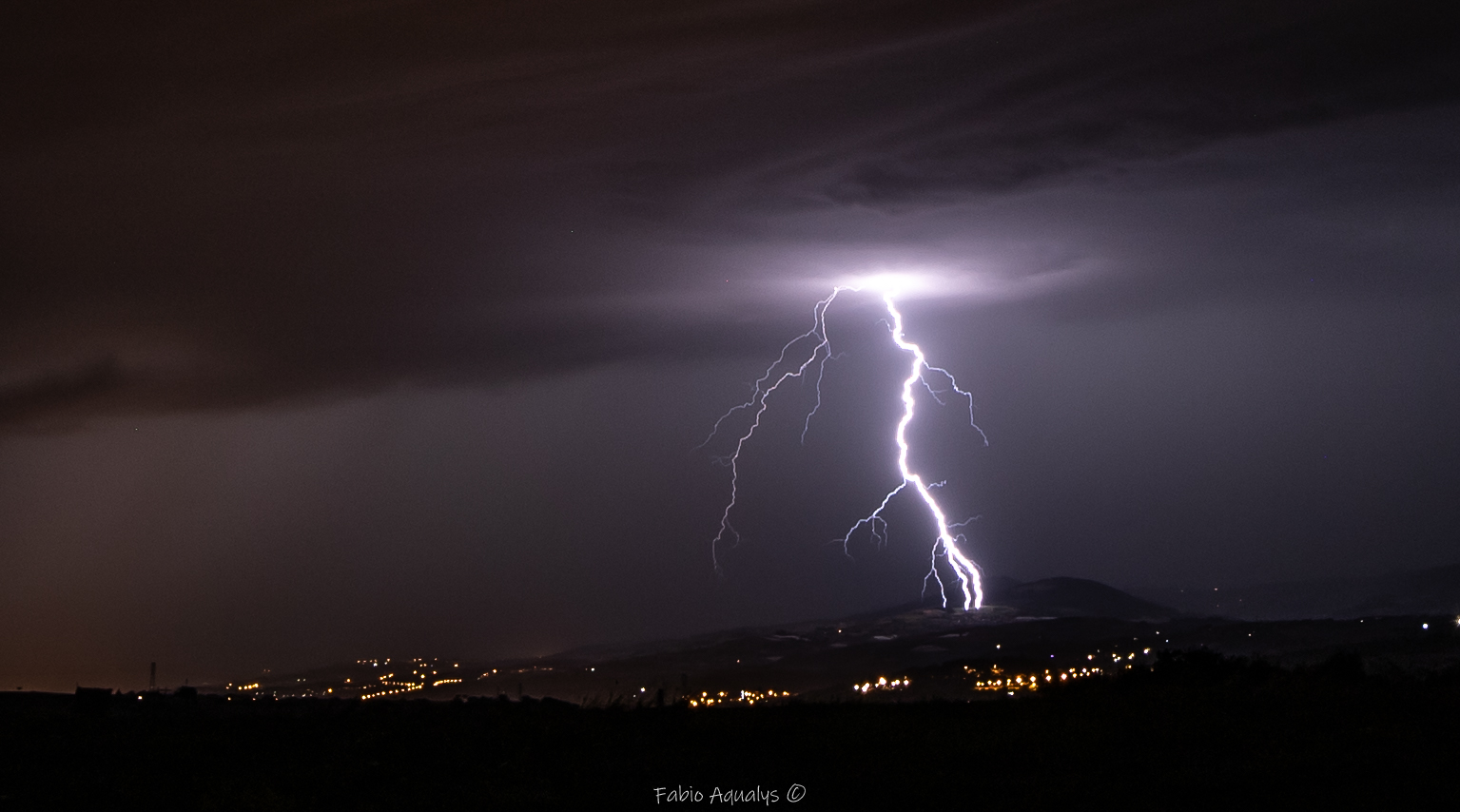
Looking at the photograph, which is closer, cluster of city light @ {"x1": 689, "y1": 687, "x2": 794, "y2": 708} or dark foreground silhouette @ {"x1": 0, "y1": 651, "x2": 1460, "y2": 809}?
dark foreground silhouette @ {"x1": 0, "y1": 651, "x2": 1460, "y2": 809}

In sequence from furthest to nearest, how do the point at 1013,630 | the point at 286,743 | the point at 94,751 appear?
the point at 1013,630 < the point at 286,743 < the point at 94,751

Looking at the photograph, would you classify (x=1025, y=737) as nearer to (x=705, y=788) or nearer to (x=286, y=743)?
(x=705, y=788)

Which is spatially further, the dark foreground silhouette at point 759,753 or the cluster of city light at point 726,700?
the cluster of city light at point 726,700

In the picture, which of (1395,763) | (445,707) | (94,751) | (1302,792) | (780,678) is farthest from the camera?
(780,678)

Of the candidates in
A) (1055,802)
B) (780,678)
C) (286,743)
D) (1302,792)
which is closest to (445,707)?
(286,743)

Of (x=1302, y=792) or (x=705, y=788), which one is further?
(x=705, y=788)

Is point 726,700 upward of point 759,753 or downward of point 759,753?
downward

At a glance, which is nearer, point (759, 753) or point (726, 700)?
point (759, 753)

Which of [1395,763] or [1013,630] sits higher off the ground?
[1395,763]
